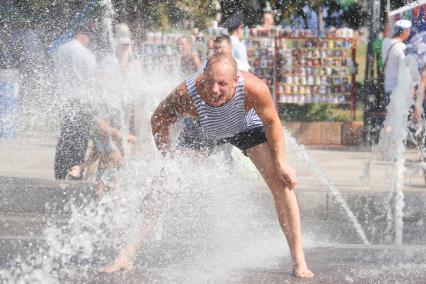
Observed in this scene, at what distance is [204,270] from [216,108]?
934mm

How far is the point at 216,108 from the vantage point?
5020 millimetres

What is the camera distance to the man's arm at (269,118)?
493 cm

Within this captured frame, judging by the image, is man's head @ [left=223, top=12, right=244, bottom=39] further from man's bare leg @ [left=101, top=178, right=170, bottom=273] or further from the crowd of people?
man's bare leg @ [left=101, top=178, right=170, bottom=273]

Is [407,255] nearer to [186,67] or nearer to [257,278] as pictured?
[257,278]

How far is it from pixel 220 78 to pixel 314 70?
361 inches

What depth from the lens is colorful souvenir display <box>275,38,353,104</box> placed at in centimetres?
1370

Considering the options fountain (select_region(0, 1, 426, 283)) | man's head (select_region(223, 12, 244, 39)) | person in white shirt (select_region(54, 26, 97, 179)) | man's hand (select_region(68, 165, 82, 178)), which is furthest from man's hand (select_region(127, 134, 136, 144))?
man's head (select_region(223, 12, 244, 39))

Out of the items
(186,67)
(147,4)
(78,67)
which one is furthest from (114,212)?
(147,4)

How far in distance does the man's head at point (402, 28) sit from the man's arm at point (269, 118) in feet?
18.6

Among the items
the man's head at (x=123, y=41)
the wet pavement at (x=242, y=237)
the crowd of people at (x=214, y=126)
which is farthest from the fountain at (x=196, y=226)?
the man's head at (x=123, y=41)

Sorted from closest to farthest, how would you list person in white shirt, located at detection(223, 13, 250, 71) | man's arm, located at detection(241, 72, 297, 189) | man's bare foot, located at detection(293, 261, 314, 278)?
man's arm, located at detection(241, 72, 297, 189), man's bare foot, located at detection(293, 261, 314, 278), person in white shirt, located at detection(223, 13, 250, 71)

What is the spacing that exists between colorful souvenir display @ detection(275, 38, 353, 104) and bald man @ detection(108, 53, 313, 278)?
857 centimetres

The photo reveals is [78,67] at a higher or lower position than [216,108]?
lower

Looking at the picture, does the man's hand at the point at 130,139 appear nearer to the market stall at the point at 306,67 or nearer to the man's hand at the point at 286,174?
the man's hand at the point at 286,174
